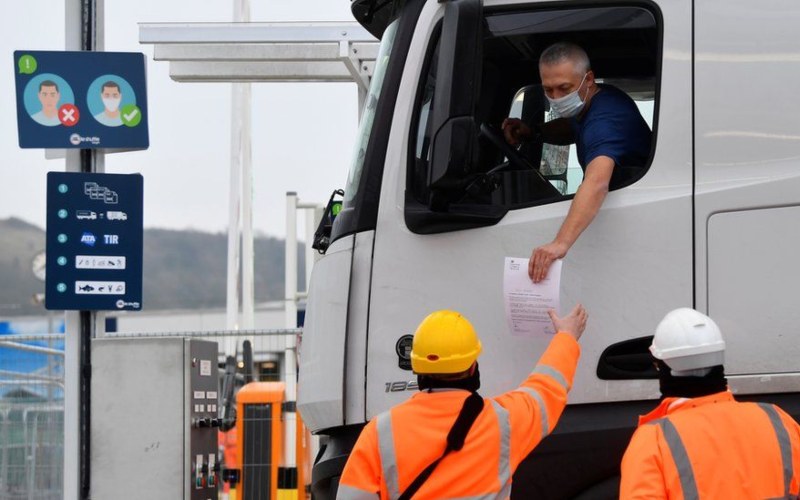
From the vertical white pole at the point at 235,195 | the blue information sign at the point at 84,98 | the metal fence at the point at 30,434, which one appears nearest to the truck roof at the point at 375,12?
the blue information sign at the point at 84,98

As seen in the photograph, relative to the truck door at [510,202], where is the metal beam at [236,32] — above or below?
above

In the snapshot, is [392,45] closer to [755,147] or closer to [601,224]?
[601,224]

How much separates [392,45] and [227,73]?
3517mm

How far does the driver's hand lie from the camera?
4992 mm

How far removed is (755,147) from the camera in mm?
4332

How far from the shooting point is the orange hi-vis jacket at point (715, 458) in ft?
10.8

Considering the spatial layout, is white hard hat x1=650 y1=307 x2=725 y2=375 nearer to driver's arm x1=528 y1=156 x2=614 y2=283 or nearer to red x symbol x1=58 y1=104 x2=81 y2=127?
driver's arm x1=528 y1=156 x2=614 y2=283

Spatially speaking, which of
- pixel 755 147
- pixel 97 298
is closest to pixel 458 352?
pixel 755 147

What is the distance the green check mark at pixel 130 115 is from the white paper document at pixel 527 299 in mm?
3686

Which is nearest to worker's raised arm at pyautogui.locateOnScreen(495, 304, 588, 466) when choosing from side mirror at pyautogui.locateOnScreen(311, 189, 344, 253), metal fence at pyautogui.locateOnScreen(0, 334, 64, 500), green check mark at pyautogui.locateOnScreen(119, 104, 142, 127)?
side mirror at pyautogui.locateOnScreen(311, 189, 344, 253)

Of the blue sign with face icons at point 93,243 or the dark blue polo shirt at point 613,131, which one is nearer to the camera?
the dark blue polo shirt at point 613,131

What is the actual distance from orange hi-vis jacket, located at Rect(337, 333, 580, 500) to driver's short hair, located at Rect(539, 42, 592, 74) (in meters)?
1.53

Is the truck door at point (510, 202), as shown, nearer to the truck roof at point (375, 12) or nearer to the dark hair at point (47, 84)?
the truck roof at point (375, 12)

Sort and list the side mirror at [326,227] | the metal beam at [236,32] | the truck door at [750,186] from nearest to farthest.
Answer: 1. the truck door at [750,186]
2. the side mirror at [326,227]
3. the metal beam at [236,32]
